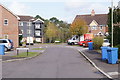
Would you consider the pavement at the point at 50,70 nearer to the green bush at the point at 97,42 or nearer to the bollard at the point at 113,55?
the bollard at the point at 113,55

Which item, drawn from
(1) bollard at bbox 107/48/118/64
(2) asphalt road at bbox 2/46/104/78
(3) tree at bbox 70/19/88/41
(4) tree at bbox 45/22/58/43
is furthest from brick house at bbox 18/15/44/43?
(1) bollard at bbox 107/48/118/64

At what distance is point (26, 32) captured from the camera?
82188mm

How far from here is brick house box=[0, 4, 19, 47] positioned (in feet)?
127

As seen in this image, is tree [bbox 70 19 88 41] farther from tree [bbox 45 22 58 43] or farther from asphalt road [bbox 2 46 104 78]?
asphalt road [bbox 2 46 104 78]

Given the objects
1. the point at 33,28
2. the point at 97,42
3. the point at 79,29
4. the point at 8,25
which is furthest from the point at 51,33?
the point at 97,42

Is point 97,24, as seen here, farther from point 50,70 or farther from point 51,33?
point 50,70

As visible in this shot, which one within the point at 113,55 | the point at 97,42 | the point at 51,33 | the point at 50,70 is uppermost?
the point at 51,33

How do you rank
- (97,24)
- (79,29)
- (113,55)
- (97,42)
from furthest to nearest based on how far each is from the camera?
(97,24), (79,29), (97,42), (113,55)

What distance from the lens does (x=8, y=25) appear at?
129 ft

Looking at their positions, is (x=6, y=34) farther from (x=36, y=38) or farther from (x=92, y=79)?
(x=36, y=38)

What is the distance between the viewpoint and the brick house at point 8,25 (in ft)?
127

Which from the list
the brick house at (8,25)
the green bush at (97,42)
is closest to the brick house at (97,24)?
the brick house at (8,25)

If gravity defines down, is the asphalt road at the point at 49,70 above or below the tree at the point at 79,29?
below

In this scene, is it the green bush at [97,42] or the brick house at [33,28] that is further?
the brick house at [33,28]
